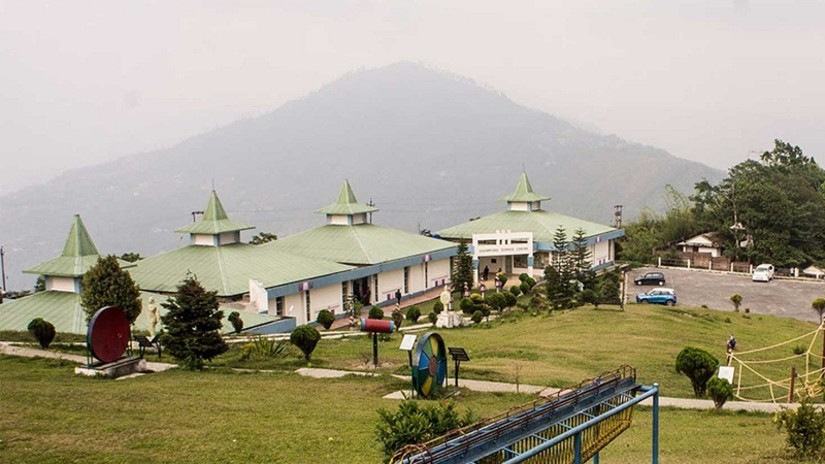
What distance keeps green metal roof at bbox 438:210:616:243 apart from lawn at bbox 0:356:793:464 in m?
37.3

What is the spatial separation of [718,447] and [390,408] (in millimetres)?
6334

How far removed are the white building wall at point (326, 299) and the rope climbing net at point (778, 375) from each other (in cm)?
2062

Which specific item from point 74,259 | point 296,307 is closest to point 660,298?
point 296,307

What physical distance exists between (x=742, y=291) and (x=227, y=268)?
3115cm

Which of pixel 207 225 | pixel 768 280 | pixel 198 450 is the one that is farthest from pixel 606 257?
pixel 198 450

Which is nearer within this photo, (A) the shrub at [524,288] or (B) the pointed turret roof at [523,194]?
(A) the shrub at [524,288]

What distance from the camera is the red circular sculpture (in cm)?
1933

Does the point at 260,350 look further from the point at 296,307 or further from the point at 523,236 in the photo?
the point at 523,236

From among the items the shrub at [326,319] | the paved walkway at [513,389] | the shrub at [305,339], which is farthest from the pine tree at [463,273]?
the paved walkway at [513,389]

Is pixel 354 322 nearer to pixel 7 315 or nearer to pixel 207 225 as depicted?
pixel 207 225

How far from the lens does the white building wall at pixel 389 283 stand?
4403 cm

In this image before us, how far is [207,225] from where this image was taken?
4028cm

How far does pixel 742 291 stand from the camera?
47719 mm

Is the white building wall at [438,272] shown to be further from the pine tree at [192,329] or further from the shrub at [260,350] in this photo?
the pine tree at [192,329]
